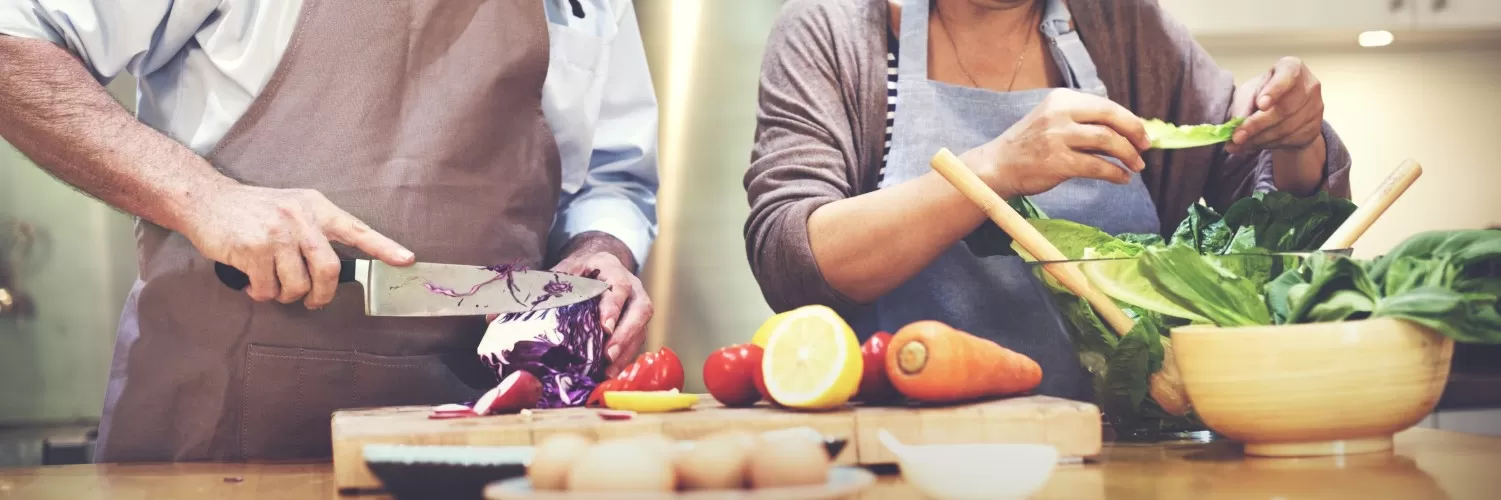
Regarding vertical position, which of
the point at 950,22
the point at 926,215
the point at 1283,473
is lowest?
the point at 1283,473

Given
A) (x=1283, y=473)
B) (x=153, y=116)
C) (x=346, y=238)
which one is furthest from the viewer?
(x=153, y=116)

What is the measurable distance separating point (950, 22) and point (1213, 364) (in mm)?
849

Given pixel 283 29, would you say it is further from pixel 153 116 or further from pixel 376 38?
pixel 153 116

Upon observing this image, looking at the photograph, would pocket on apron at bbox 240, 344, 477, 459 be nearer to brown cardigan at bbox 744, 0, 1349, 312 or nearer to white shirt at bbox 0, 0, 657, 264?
white shirt at bbox 0, 0, 657, 264

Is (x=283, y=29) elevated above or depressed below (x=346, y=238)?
above

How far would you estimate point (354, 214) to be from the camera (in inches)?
58.5

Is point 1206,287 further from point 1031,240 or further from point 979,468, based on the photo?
point 979,468

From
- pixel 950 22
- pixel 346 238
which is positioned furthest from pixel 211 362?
pixel 950 22

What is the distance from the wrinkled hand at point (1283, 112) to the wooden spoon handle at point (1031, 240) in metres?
0.38

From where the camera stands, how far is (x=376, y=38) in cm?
154

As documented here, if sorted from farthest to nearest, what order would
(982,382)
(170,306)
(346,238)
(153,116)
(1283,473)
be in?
(153,116) → (170,306) → (346,238) → (982,382) → (1283,473)

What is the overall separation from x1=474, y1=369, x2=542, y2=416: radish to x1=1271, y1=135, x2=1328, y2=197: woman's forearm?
3.43 ft

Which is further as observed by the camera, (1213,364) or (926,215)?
(926,215)

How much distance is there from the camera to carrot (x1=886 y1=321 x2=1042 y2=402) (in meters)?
1.16
